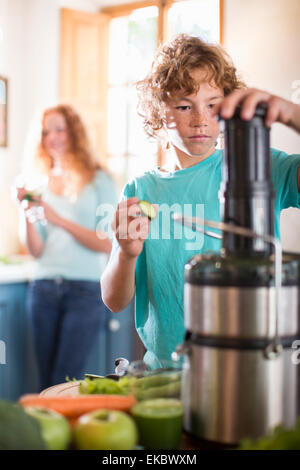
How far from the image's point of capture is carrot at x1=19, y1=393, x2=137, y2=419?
2.27ft

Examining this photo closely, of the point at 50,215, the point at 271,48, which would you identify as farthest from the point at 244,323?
the point at 50,215

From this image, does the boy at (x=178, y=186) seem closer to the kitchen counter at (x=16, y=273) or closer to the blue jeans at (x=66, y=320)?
the blue jeans at (x=66, y=320)

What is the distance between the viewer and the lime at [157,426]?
0.66 m

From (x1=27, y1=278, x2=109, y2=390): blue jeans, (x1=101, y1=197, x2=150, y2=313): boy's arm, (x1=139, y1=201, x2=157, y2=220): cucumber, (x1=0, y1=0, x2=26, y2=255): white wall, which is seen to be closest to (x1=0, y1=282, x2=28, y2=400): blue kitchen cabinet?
(x1=27, y1=278, x2=109, y2=390): blue jeans

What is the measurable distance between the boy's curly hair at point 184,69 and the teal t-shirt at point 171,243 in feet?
0.56

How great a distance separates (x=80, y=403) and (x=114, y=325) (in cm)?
231

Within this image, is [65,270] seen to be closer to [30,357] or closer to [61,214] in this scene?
[61,214]

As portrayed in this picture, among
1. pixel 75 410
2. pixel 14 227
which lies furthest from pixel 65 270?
pixel 75 410

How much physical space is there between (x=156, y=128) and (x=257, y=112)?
74cm

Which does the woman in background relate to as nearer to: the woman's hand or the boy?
the woman's hand

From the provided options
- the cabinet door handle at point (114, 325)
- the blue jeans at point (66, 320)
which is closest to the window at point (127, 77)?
the cabinet door handle at point (114, 325)

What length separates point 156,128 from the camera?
57.1 inches

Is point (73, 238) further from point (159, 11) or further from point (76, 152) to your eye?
point (159, 11)

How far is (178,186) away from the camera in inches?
50.6
